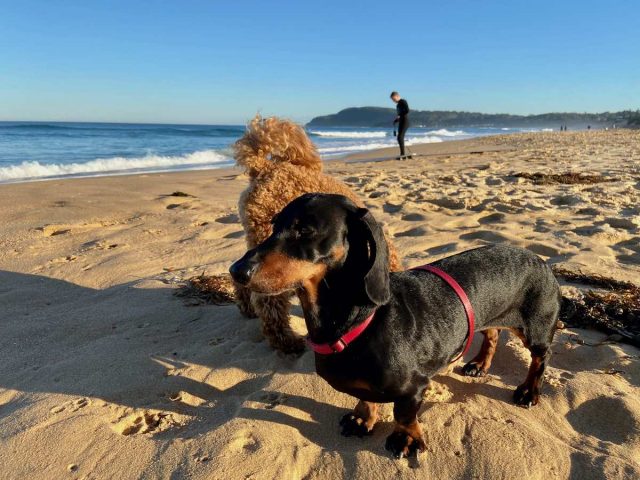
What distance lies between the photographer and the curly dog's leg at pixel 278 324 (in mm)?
3562

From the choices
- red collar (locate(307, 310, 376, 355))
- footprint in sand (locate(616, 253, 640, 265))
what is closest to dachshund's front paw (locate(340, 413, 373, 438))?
red collar (locate(307, 310, 376, 355))

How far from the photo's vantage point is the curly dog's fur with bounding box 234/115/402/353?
3604 millimetres

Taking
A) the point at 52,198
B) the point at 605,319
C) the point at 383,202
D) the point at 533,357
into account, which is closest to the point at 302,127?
the point at 533,357

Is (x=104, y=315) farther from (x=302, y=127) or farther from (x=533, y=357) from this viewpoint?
(x=533, y=357)

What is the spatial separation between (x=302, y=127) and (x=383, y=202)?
395cm

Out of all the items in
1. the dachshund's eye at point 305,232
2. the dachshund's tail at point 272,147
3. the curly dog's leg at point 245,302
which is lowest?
the curly dog's leg at point 245,302

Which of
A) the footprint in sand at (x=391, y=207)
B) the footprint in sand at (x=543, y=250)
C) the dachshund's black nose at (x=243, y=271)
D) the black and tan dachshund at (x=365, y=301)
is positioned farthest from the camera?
the footprint in sand at (x=391, y=207)

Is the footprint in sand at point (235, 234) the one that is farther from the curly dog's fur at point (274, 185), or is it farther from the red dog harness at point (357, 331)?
the red dog harness at point (357, 331)

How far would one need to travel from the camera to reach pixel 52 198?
29.1ft

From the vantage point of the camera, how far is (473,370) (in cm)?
329

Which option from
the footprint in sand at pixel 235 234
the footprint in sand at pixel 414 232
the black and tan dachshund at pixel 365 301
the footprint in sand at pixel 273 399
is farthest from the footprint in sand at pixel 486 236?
the footprint in sand at pixel 273 399

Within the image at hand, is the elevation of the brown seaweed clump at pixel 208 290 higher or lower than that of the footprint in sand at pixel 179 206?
lower

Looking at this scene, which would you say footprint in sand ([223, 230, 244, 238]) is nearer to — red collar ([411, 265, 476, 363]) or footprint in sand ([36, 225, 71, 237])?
footprint in sand ([36, 225, 71, 237])

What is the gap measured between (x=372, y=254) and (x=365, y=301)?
0.81ft
